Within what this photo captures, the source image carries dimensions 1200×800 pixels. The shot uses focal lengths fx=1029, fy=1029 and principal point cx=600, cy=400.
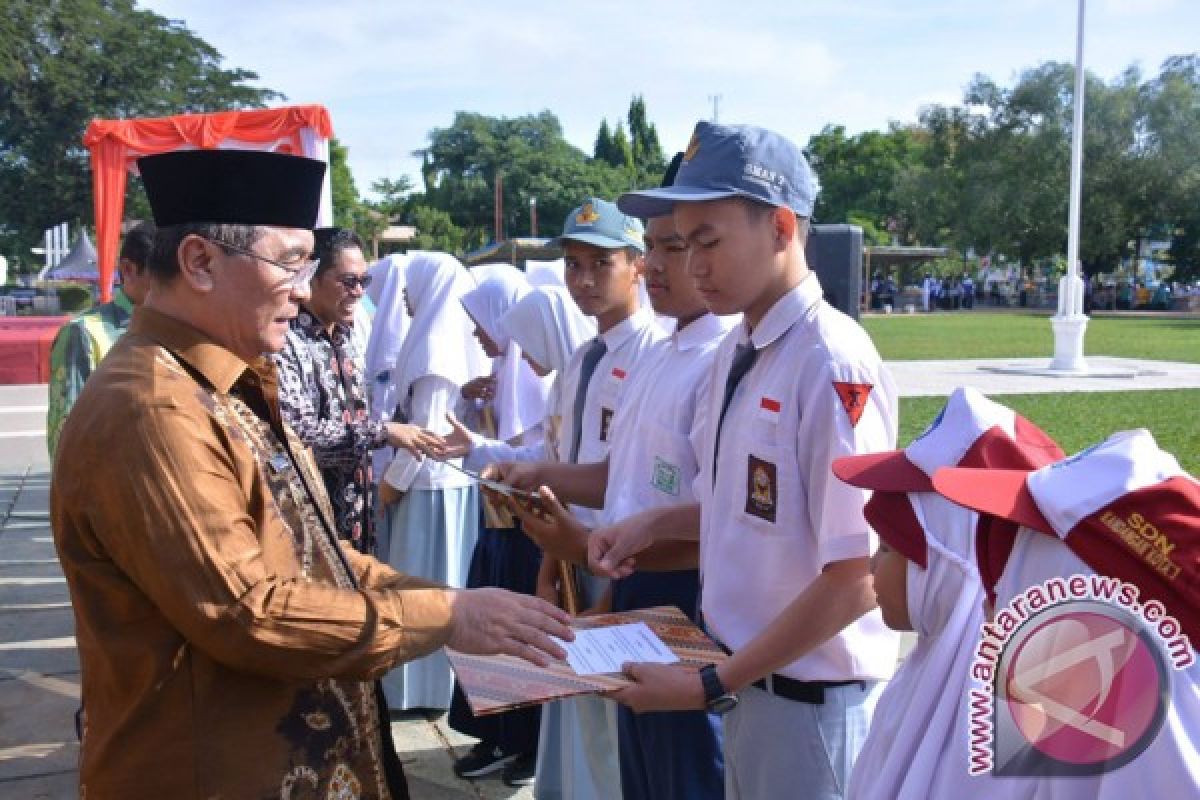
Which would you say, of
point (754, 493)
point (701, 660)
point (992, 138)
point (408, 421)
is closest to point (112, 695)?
point (701, 660)

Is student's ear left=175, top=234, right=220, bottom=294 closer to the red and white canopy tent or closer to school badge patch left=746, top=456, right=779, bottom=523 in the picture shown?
school badge patch left=746, top=456, right=779, bottom=523

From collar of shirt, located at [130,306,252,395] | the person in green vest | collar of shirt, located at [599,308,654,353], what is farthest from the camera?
the person in green vest

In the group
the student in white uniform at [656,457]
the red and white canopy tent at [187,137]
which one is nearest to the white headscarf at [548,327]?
the student in white uniform at [656,457]

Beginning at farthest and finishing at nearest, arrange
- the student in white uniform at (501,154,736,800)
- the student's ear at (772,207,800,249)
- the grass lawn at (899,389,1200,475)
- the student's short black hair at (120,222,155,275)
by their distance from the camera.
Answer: the grass lawn at (899,389,1200,475), the student's short black hair at (120,222,155,275), the student in white uniform at (501,154,736,800), the student's ear at (772,207,800,249)

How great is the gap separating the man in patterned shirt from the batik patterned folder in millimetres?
1819

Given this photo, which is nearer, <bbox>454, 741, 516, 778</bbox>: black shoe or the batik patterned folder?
the batik patterned folder

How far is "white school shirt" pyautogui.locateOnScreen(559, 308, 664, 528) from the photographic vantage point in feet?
11.0

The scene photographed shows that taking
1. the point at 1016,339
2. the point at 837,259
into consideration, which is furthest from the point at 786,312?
the point at 1016,339

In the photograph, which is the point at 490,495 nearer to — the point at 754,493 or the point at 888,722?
the point at 754,493

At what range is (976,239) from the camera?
49938 mm

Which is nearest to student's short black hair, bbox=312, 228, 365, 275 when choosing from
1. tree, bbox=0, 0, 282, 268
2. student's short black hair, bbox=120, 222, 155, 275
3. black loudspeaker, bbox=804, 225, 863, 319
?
student's short black hair, bbox=120, 222, 155, 275

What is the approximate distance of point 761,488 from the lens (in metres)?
2.11

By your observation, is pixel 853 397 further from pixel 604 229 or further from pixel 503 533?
pixel 503 533

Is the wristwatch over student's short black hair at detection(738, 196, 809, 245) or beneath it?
beneath
